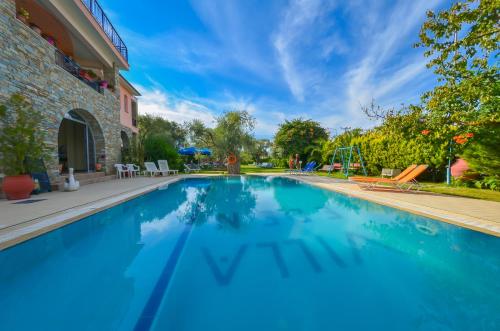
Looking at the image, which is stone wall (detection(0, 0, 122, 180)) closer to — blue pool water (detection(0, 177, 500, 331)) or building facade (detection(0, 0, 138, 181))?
building facade (detection(0, 0, 138, 181))

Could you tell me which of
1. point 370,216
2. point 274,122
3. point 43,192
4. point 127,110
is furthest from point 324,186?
point 274,122

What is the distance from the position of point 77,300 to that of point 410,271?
3.87m

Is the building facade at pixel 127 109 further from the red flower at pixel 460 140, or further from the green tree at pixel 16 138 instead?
the red flower at pixel 460 140

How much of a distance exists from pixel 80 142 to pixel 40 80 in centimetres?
703

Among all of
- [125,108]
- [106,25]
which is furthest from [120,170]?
[106,25]

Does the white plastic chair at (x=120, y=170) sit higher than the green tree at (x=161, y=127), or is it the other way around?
the green tree at (x=161, y=127)

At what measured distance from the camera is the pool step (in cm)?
763

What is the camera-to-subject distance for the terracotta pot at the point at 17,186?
18.0 feet

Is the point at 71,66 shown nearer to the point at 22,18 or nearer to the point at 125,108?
the point at 22,18

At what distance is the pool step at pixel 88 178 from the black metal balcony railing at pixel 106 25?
7.39 m

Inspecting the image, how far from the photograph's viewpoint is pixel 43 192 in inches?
266

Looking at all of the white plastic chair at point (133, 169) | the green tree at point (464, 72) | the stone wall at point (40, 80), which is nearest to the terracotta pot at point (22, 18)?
the stone wall at point (40, 80)

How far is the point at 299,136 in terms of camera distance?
23609 millimetres

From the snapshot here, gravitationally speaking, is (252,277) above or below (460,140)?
below
